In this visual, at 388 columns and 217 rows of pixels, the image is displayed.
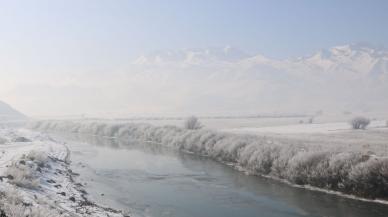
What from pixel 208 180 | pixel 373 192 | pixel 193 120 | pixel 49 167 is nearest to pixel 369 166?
pixel 373 192

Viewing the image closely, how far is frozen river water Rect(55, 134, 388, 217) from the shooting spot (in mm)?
27028

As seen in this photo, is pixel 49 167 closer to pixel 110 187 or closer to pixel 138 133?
pixel 110 187

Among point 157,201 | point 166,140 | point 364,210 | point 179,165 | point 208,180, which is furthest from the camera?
point 166,140

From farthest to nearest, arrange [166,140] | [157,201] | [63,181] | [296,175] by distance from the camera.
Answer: [166,140] → [296,175] → [63,181] → [157,201]

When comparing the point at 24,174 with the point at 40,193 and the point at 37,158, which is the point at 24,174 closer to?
the point at 40,193

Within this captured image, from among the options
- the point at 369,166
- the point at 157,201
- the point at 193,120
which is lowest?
the point at 157,201

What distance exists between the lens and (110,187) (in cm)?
3397

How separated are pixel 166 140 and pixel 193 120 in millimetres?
11841

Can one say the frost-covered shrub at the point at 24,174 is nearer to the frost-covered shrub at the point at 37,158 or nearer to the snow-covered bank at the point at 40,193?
the snow-covered bank at the point at 40,193

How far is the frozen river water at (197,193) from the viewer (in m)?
27.0

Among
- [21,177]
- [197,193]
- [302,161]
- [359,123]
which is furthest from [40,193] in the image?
[359,123]

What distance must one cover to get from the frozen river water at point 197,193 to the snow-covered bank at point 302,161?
1.46 metres

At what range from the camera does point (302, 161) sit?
3572 centimetres

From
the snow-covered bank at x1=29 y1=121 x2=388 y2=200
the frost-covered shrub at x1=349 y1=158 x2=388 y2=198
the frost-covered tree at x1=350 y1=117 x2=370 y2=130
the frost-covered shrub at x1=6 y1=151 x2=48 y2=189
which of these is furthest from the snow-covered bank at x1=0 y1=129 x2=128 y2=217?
the frost-covered tree at x1=350 y1=117 x2=370 y2=130
